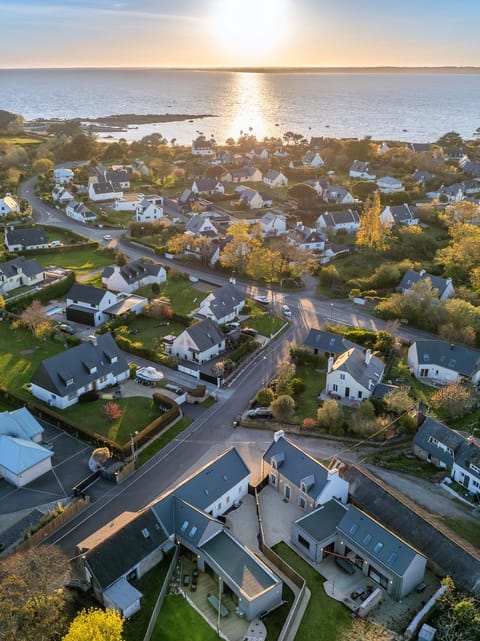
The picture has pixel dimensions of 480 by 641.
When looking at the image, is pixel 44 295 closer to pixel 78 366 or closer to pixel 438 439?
pixel 78 366

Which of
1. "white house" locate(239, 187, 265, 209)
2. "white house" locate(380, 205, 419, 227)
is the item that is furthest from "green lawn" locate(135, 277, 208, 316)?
"white house" locate(380, 205, 419, 227)

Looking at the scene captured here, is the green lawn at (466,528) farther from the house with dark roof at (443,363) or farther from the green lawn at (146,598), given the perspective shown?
the house with dark roof at (443,363)

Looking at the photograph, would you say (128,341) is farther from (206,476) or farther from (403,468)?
(403,468)

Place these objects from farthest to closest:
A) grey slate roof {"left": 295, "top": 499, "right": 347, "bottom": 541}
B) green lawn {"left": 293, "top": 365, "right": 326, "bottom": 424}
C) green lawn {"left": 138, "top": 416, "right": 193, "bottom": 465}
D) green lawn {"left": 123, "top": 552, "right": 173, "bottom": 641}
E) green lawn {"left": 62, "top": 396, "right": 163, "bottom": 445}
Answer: green lawn {"left": 293, "top": 365, "right": 326, "bottom": 424}
green lawn {"left": 62, "top": 396, "right": 163, "bottom": 445}
green lawn {"left": 138, "top": 416, "right": 193, "bottom": 465}
grey slate roof {"left": 295, "top": 499, "right": 347, "bottom": 541}
green lawn {"left": 123, "top": 552, "right": 173, "bottom": 641}

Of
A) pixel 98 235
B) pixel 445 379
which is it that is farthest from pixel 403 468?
pixel 98 235

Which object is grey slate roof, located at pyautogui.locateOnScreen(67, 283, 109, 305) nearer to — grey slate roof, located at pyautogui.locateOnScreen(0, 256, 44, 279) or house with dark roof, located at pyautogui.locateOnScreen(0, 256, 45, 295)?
house with dark roof, located at pyautogui.locateOnScreen(0, 256, 45, 295)

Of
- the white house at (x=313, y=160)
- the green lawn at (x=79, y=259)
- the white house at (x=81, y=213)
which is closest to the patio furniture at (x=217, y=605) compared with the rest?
the green lawn at (x=79, y=259)
